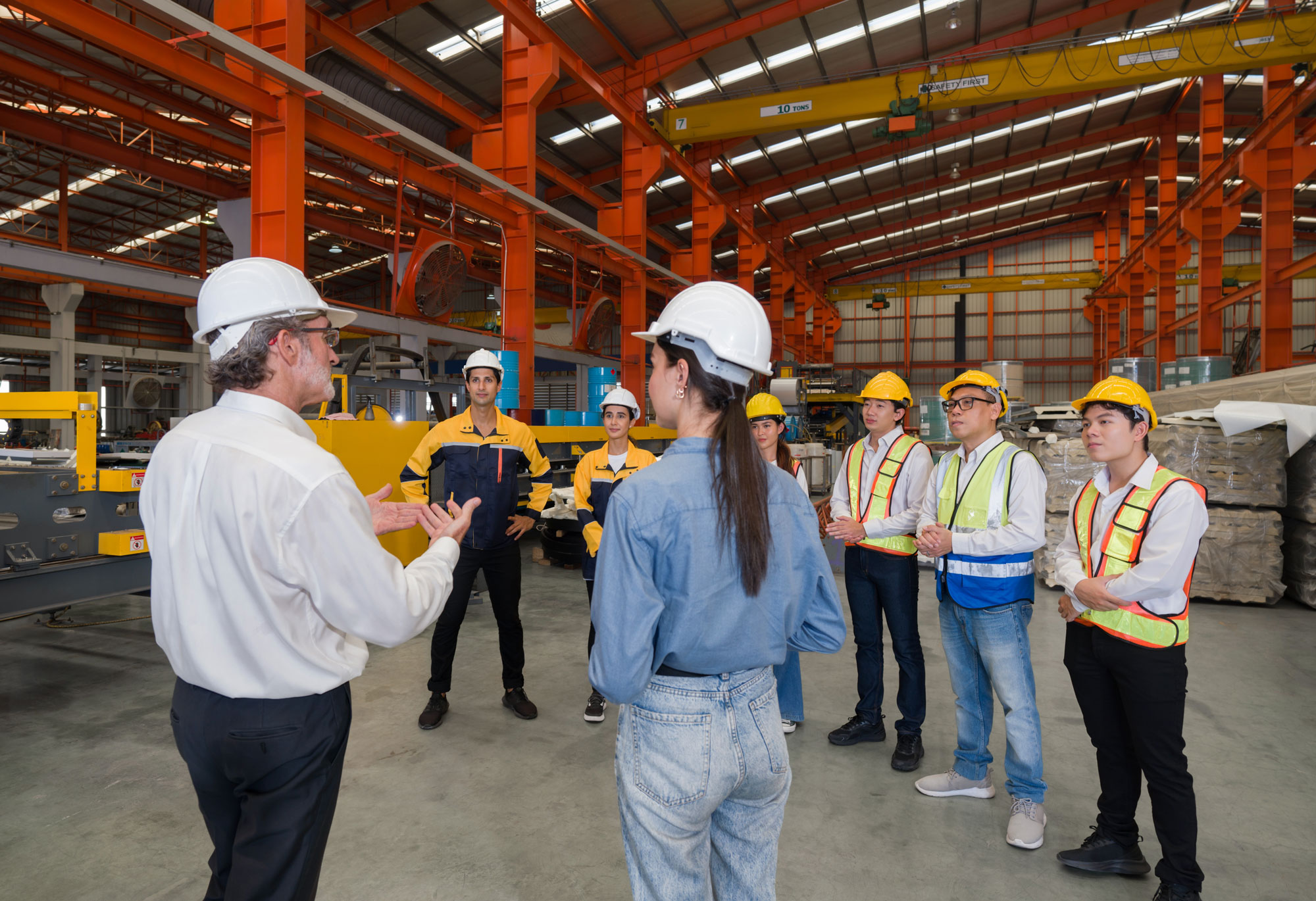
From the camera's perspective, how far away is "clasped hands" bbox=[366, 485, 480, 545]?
1812 mm

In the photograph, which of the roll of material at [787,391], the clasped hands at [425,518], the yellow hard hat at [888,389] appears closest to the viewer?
the clasped hands at [425,518]

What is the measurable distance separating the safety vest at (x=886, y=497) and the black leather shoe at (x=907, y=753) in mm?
932

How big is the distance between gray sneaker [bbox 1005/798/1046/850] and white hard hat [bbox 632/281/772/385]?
8.28 ft

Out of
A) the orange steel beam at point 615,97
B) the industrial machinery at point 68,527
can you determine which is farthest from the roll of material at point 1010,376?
the industrial machinery at point 68,527

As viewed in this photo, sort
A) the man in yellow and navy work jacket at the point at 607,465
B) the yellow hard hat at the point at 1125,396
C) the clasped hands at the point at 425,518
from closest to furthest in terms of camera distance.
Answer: the clasped hands at the point at 425,518 < the yellow hard hat at the point at 1125,396 < the man in yellow and navy work jacket at the point at 607,465

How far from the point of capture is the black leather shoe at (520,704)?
421 centimetres

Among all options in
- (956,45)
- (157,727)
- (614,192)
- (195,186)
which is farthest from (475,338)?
(956,45)

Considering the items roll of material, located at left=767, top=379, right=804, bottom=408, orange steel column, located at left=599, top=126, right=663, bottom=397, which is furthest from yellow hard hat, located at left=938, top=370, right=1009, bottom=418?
roll of material, located at left=767, top=379, right=804, bottom=408

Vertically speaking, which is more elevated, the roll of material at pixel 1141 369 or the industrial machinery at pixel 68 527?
the roll of material at pixel 1141 369

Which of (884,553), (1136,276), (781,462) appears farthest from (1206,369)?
(884,553)

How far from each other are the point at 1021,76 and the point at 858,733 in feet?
38.9

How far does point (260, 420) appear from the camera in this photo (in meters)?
1.50

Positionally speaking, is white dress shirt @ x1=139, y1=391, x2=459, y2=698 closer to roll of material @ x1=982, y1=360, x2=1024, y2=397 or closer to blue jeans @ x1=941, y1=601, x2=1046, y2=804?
blue jeans @ x1=941, y1=601, x2=1046, y2=804

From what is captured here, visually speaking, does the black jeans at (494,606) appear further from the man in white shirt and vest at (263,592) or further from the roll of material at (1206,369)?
the roll of material at (1206,369)
